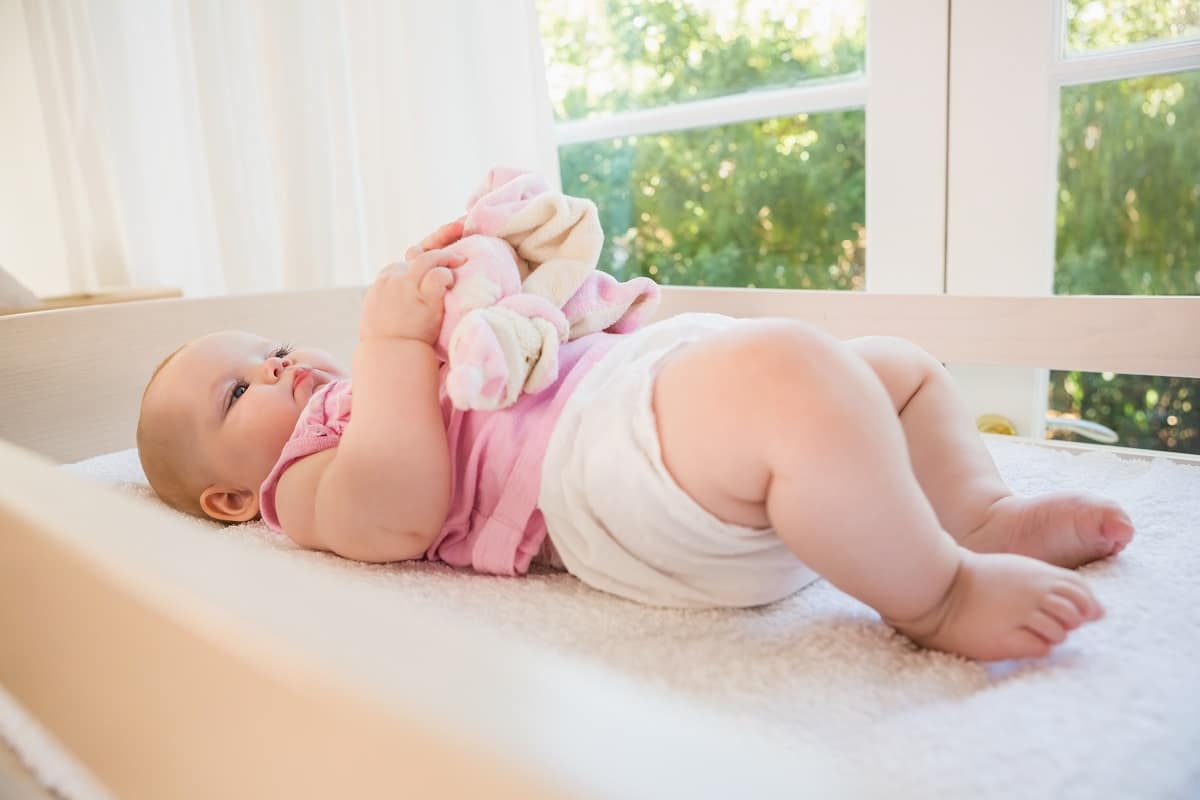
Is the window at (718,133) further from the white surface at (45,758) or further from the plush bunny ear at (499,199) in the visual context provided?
the white surface at (45,758)

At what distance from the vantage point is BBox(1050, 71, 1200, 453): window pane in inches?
50.8

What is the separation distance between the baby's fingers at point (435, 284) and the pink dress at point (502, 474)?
9 cm

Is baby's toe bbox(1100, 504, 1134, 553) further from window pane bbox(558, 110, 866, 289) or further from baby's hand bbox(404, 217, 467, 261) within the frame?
window pane bbox(558, 110, 866, 289)

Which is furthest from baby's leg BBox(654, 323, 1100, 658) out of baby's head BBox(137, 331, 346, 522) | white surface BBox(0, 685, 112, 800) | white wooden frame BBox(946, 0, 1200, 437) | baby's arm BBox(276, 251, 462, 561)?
white wooden frame BBox(946, 0, 1200, 437)

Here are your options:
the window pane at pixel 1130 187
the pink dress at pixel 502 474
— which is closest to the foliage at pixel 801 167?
the window pane at pixel 1130 187

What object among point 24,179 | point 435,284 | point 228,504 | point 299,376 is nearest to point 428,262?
point 435,284

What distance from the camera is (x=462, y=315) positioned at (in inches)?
31.6

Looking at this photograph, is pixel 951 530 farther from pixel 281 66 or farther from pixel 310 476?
pixel 281 66

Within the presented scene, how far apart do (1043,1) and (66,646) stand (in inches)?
54.0

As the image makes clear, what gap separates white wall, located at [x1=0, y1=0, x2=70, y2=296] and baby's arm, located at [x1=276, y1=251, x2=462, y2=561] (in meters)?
1.56

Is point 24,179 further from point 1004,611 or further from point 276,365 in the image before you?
point 1004,611

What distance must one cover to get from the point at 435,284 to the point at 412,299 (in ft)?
0.08

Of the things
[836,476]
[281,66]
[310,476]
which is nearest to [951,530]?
[836,476]

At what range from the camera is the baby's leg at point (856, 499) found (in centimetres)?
57
